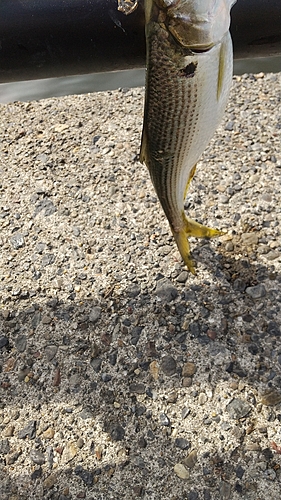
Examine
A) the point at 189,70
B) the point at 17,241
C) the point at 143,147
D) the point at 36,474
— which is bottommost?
the point at 36,474

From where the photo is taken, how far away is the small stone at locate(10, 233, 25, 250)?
2.84 metres

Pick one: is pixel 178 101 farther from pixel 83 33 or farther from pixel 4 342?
pixel 4 342

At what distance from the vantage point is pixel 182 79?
1614mm

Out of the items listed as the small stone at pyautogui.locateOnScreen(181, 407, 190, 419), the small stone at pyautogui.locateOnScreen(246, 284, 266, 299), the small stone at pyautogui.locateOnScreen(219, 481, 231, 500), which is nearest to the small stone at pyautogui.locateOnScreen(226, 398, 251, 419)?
the small stone at pyautogui.locateOnScreen(181, 407, 190, 419)

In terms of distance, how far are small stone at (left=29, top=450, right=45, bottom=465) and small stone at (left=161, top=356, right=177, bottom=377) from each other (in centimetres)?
66

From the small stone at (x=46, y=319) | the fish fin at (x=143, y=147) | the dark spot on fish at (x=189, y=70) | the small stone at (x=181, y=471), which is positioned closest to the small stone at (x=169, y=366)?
the small stone at (x=181, y=471)

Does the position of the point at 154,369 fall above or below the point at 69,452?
above

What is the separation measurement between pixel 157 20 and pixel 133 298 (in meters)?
1.43

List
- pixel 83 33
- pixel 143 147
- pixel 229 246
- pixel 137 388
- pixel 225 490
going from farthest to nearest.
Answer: pixel 229 246 < pixel 137 388 < pixel 225 490 < pixel 143 147 < pixel 83 33

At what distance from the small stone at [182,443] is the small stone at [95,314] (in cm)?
72

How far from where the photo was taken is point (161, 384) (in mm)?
2273

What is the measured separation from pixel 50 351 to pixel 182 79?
146 centimetres

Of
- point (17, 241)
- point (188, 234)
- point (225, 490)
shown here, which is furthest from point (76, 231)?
point (225, 490)

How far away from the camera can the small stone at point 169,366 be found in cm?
230
